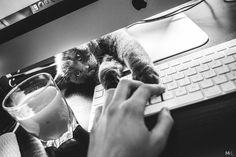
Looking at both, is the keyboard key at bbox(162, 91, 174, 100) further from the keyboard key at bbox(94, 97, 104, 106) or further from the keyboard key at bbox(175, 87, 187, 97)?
the keyboard key at bbox(94, 97, 104, 106)

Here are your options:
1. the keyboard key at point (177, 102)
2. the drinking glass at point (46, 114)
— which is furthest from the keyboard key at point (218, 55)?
the drinking glass at point (46, 114)

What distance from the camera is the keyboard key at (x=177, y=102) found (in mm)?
397

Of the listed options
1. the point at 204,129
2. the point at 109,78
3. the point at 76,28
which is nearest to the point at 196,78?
the point at 204,129

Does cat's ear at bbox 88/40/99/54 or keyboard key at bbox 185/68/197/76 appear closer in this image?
keyboard key at bbox 185/68/197/76

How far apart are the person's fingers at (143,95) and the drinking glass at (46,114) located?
0.17 metres

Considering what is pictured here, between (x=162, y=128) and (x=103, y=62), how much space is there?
30cm

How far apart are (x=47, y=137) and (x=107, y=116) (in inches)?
6.4

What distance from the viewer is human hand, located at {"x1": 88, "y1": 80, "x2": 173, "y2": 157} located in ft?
1.13

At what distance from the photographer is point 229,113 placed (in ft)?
1.21

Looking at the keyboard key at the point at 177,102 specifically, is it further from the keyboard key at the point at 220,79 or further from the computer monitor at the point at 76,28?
the computer monitor at the point at 76,28

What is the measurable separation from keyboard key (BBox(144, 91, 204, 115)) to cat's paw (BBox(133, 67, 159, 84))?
0.20 feet

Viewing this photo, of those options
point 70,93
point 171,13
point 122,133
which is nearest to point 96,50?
point 70,93

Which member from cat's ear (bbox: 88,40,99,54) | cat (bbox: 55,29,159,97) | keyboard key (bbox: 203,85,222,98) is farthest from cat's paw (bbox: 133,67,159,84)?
cat's ear (bbox: 88,40,99,54)

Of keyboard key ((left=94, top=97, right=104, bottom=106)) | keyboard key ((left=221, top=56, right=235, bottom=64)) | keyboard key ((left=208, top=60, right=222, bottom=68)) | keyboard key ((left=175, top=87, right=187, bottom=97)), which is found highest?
keyboard key ((left=221, top=56, right=235, bottom=64))
